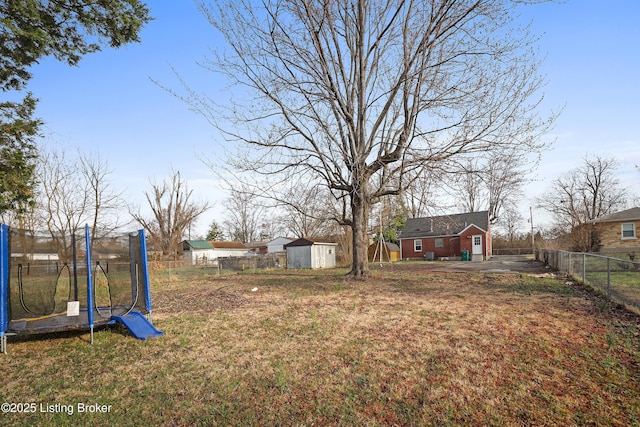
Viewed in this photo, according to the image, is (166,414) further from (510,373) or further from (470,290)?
(470,290)

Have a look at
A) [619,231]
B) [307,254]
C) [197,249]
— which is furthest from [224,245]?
[619,231]

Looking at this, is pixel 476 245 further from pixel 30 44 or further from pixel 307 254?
pixel 30 44

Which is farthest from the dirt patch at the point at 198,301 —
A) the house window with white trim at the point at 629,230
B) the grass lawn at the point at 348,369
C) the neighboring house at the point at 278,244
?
the neighboring house at the point at 278,244

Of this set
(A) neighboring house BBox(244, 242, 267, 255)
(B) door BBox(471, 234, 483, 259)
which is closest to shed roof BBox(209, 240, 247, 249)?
(A) neighboring house BBox(244, 242, 267, 255)

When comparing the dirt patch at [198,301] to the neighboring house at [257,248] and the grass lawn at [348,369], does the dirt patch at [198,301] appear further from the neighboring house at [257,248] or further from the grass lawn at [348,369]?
the neighboring house at [257,248]

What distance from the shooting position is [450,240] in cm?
3756

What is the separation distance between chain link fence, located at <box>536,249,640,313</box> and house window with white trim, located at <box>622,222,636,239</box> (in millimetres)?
14018

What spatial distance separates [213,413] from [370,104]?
11795 mm

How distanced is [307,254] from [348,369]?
21271 millimetres

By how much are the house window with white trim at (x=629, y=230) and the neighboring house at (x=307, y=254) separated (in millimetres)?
21682

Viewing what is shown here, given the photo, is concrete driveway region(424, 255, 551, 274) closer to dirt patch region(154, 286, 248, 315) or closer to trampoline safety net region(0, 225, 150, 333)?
dirt patch region(154, 286, 248, 315)

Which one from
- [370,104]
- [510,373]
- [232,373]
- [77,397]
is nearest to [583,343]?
[510,373]

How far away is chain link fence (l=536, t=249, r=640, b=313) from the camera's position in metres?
7.86

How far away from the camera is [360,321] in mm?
7191
